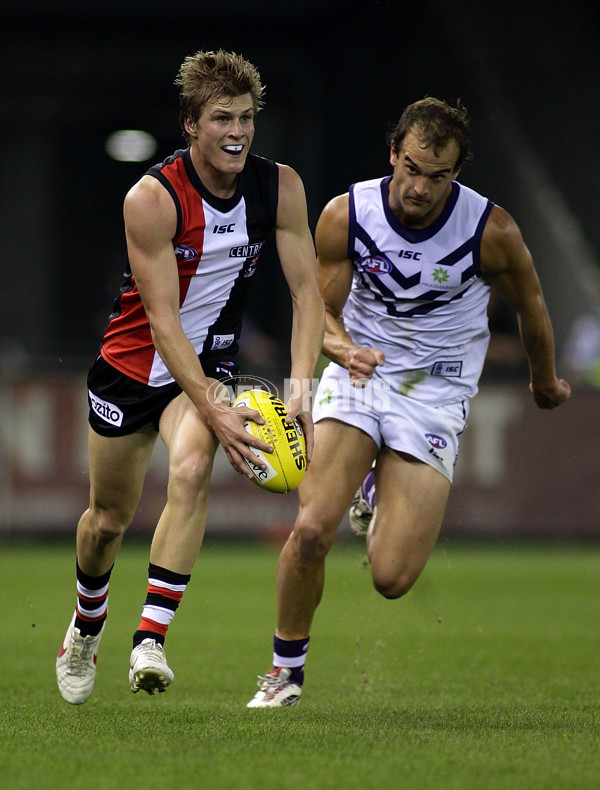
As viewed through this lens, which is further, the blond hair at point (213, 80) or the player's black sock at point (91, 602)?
the player's black sock at point (91, 602)

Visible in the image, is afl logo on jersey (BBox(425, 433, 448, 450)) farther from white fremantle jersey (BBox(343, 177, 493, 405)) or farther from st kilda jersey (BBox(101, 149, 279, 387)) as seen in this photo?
st kilda jersey (BBox(101, 149, 279, 387))

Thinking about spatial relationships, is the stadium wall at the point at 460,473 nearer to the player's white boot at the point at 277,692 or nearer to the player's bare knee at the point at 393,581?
the player's bare knee at the point at 393,581

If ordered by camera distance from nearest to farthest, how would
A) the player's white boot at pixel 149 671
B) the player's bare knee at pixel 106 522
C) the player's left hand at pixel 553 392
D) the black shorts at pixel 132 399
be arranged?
the player's white boot at pixel 149 671
the black shorts at pixel 132 399
the player's bare knee at pixel 106 522
the player's left hand at pixel 553 392

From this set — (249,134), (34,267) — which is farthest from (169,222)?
(34,267)

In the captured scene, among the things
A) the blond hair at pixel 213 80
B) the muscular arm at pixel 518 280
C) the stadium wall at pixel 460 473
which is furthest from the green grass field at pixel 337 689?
the blond hair at pixel 213 80

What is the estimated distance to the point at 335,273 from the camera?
577cm

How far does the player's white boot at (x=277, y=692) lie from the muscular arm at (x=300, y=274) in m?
1.15

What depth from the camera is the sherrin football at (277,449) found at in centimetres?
463

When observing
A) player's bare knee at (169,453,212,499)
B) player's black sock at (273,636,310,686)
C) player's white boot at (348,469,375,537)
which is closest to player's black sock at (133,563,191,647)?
player's bare knee at (169,453,212,499)

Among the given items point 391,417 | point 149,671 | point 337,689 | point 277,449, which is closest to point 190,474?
point 277,449

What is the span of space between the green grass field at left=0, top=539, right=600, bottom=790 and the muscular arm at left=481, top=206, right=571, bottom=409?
152cm

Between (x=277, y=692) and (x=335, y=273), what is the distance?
185 centimetres

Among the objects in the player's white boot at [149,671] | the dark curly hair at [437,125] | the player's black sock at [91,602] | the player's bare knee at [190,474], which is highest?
the dark curly hair at [437,125]

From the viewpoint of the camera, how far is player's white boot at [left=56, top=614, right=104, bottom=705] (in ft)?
17.1
